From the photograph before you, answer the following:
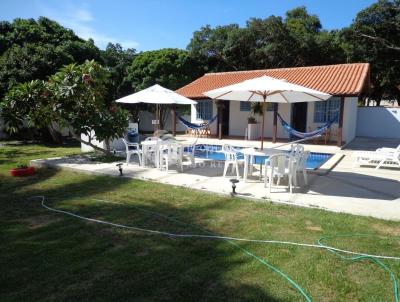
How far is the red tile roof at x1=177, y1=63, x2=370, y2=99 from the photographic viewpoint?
14.9 meters

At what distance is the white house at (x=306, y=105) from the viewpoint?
15.3 meters

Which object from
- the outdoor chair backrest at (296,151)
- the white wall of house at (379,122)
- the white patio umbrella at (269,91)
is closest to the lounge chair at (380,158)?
the white patio umbrella at (269,91)

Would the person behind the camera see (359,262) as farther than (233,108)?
No

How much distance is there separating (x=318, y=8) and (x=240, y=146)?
62.8ft

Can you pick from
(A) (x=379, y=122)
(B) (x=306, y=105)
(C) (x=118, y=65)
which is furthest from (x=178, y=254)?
(C) (x=118, y=65)

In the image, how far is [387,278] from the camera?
3.61m

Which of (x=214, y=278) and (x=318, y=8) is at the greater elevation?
(x=318, y=8)

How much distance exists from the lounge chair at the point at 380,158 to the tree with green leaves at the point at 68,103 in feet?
24.2

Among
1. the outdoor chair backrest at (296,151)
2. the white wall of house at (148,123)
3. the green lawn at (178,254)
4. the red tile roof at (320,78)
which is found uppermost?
the red tile roof at (320,78)

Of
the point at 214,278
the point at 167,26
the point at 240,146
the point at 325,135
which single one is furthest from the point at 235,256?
the point at 167,26

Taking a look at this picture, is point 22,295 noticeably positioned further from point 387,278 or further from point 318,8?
point 318,8

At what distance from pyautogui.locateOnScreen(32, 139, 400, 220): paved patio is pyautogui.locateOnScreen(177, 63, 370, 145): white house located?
18.2 ft

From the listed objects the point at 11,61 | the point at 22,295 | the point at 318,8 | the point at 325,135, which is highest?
the point at 318,8

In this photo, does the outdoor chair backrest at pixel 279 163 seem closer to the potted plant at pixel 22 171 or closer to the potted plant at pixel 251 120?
the potted plant at pixel 22 171
